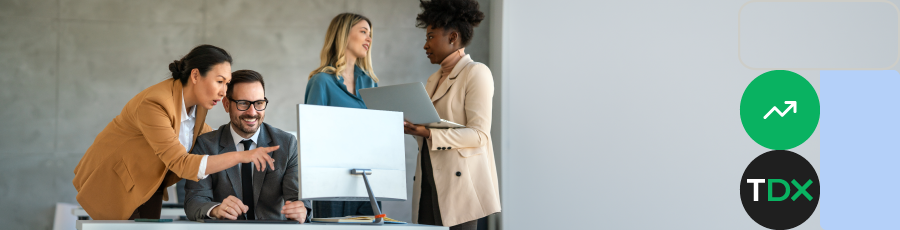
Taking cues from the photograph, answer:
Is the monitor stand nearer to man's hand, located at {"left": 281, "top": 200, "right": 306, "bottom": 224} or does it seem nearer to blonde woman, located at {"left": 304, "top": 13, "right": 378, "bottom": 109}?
man's hand, located at {"left": 281, "top": 200, "right": 306, "bottom": 224}

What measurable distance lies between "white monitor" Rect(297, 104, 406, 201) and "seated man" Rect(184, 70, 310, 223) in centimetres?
35

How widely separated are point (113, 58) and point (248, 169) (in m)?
2.93

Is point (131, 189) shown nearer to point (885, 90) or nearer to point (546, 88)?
point (546, 88)

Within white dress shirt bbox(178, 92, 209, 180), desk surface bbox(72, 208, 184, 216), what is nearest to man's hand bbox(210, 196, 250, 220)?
white dress shirt bbox(178, 92, 209, 180)

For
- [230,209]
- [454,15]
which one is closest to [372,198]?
[230,209]

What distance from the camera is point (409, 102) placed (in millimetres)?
2041

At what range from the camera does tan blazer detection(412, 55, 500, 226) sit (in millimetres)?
2186

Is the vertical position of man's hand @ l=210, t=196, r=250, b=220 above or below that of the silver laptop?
below

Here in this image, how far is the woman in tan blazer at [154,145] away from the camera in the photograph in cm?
Answer: 185

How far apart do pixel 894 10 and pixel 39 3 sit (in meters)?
5.29

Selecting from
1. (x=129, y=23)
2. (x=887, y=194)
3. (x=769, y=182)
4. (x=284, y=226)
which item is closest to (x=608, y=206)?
(x=769, y=182)

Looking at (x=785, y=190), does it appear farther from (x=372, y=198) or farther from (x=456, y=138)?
(x=372, y=198)

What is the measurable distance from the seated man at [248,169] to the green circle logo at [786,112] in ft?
8.36

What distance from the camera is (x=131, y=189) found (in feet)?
6.44
